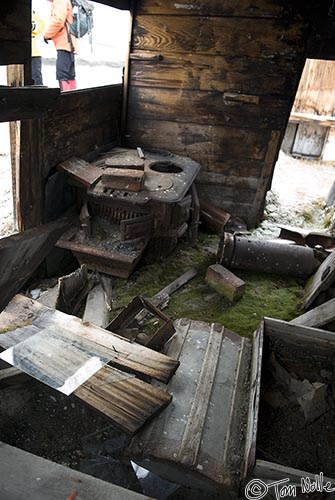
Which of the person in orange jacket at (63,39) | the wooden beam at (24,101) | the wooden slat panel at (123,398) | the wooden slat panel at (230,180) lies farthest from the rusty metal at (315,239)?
the person in orange jacket at (63,39)

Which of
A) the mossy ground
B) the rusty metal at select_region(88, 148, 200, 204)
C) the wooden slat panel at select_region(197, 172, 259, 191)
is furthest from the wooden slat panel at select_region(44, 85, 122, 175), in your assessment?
the mossy ground

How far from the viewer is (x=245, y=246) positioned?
3947 millimetres

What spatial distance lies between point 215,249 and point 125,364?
2.61 meters

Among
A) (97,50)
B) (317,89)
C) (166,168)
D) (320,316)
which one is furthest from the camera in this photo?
(317,89)

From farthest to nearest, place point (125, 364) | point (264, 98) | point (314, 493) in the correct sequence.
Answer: point (264, 98) < point (125, 364) < point (314, 493)

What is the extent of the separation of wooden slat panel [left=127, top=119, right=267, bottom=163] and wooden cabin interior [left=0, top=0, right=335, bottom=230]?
0.01m

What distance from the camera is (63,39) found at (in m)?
4.82

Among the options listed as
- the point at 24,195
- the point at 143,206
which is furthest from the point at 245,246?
the point at 24,195

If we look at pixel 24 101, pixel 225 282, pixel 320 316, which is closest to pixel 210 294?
pixel 225 282

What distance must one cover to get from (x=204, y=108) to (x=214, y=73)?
0.42 m

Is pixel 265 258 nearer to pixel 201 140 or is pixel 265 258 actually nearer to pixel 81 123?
pixel 201 140

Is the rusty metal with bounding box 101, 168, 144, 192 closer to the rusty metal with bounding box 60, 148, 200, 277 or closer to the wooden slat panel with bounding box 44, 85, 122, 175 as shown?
the rusty metal with bounding box 60, 148, 200, 277

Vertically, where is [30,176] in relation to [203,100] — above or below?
below

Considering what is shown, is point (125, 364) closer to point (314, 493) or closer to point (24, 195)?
point (314, 493)
